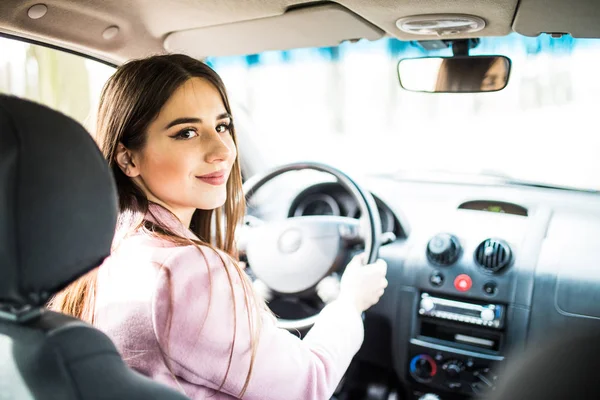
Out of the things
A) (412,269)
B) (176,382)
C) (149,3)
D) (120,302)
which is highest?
(149,3)

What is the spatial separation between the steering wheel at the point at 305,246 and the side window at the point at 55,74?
84 cm

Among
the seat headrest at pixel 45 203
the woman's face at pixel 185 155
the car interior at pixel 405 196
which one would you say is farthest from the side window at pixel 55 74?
the seat headrest at pixel 45 203

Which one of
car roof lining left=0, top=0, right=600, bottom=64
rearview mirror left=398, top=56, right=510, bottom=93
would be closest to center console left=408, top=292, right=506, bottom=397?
rearview mirror left=398, top=56, right=510, bottom=93

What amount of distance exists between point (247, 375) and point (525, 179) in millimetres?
2155

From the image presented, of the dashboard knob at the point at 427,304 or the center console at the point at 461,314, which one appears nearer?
the center console at the point at 461,314

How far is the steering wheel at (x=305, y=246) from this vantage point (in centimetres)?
266

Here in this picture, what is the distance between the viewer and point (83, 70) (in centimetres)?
289

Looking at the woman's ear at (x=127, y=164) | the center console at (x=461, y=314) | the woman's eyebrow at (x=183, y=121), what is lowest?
the center console at (x=461, y=314)

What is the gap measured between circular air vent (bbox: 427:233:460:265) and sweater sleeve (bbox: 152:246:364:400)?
1249 mm

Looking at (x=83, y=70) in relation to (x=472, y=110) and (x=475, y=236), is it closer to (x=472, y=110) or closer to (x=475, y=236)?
(x=475, y=236)

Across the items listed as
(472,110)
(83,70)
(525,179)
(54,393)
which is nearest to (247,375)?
(54,393)

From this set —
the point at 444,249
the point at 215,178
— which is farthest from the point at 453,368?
the point at 215,178

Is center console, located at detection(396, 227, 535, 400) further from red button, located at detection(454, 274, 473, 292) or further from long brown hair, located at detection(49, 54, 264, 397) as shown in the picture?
long brown hair, located at detection(49, 54, 264, 397)

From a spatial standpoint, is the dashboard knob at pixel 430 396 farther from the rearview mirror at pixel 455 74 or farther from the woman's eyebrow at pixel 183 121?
the woman's eyebrow at pixel 183 121
